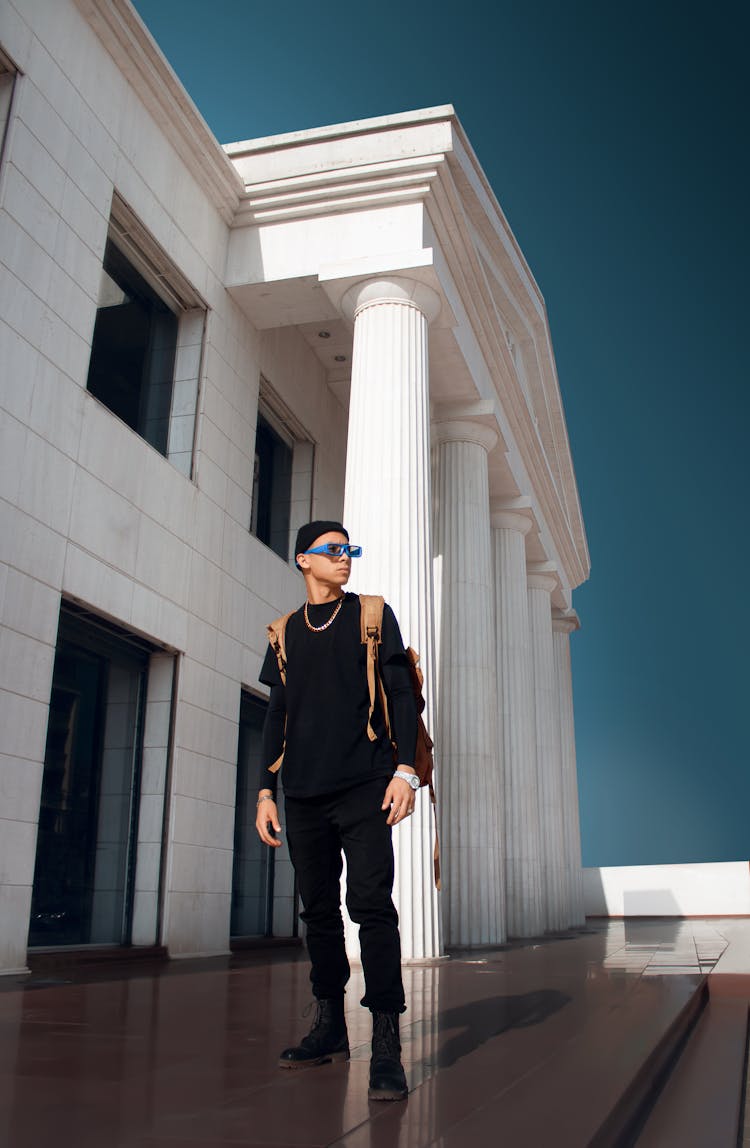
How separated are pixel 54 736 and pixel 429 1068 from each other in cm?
721

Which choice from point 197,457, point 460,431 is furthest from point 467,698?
point 197,457

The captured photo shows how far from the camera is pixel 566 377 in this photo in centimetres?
6881

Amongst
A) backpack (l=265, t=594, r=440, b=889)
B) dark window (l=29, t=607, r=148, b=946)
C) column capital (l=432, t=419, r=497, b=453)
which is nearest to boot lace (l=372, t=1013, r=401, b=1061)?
backpack (l=265, t=594, r=440, b=889)

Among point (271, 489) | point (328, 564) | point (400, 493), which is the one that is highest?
point (271, 489)

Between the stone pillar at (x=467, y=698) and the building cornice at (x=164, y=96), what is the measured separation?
507 cm

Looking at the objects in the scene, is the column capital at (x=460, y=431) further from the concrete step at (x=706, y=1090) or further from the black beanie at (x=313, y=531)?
the black beanie at (x=313, y=531)

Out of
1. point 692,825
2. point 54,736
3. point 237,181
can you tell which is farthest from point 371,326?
point 692,825

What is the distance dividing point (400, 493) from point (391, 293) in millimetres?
2865

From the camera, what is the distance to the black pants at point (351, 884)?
153 inches

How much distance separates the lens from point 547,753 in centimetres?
2250

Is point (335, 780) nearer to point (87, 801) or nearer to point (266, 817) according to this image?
point (266, 817)

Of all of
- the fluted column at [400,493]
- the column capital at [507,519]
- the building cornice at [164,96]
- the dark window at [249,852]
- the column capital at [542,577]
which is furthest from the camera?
the column capital at [542,577]

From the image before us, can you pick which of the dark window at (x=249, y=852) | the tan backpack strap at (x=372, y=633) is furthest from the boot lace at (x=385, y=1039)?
the dark window at (x=249, y=852)

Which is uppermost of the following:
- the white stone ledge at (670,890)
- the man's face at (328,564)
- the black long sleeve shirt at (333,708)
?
the man's face at (328,564)
